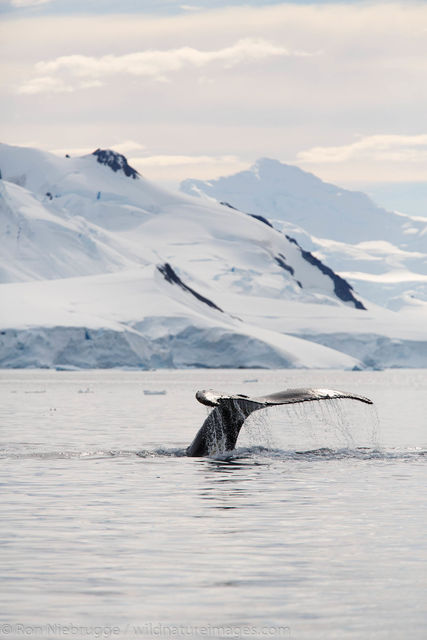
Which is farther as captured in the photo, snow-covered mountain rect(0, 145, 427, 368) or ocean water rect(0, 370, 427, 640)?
snow-covered mountain rect(0, 145, 427, 368)

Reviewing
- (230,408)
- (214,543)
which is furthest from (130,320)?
(214,543)

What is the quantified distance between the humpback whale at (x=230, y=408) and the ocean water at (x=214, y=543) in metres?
0.47

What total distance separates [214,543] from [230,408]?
26.4 ft

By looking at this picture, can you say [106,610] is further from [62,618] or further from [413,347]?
[413,347]

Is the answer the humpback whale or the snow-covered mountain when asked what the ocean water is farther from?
the snow-covered mountain

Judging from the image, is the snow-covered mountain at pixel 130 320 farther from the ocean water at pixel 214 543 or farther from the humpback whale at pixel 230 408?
the humpback whale at pixel 230 408

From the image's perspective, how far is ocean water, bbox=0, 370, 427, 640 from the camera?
9.30 metres

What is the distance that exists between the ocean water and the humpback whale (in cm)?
47

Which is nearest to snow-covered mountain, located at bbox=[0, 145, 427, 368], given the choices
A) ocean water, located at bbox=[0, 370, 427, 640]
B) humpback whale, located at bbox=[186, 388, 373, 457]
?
ocean water, located at bbox=[0, 370, 427, 640]

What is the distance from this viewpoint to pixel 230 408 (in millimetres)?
20891

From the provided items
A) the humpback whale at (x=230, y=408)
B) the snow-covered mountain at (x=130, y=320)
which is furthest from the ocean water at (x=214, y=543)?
the snow-covered mountain at (x=130, y=320)

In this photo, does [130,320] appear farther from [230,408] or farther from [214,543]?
[214,543]

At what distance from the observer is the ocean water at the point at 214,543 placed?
9297mm

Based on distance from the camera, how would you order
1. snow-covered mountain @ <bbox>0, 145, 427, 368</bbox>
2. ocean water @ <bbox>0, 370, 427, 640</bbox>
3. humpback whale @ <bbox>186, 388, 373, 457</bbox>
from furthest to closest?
snow-covered mountain @ <bbox>0, 145, 427, 368</bbox>
humpback whale @ <bbox>186, 388, 373, 457</bbox>
ocean water @ <bbox>0, 370, 427, 640</bbox>
